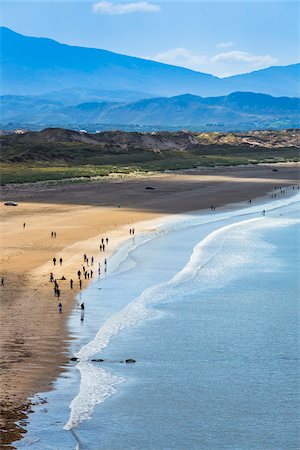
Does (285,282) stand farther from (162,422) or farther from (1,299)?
(162,422)

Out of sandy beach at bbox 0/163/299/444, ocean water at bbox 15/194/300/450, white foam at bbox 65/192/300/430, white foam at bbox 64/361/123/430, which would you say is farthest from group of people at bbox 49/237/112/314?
white foam at bbox 64/361/123/430

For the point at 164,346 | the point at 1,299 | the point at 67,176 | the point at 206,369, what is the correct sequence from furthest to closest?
the point at 67,176 < the point at 1,299 < the point at 164,346 < the point at 206,369

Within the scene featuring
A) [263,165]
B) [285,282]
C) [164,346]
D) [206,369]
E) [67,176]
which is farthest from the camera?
[263,165]

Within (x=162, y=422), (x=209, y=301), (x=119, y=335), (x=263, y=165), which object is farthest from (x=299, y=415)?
(x=263, y=165)

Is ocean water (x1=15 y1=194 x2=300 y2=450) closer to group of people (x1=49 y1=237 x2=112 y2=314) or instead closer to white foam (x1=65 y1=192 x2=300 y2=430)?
white foam (x1=65 y1=192 x2=300 y2=430)

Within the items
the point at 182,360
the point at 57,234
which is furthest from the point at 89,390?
the point at 57,234

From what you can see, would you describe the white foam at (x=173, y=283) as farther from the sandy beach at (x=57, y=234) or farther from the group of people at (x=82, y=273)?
the group of people at (x=82, y=273)
